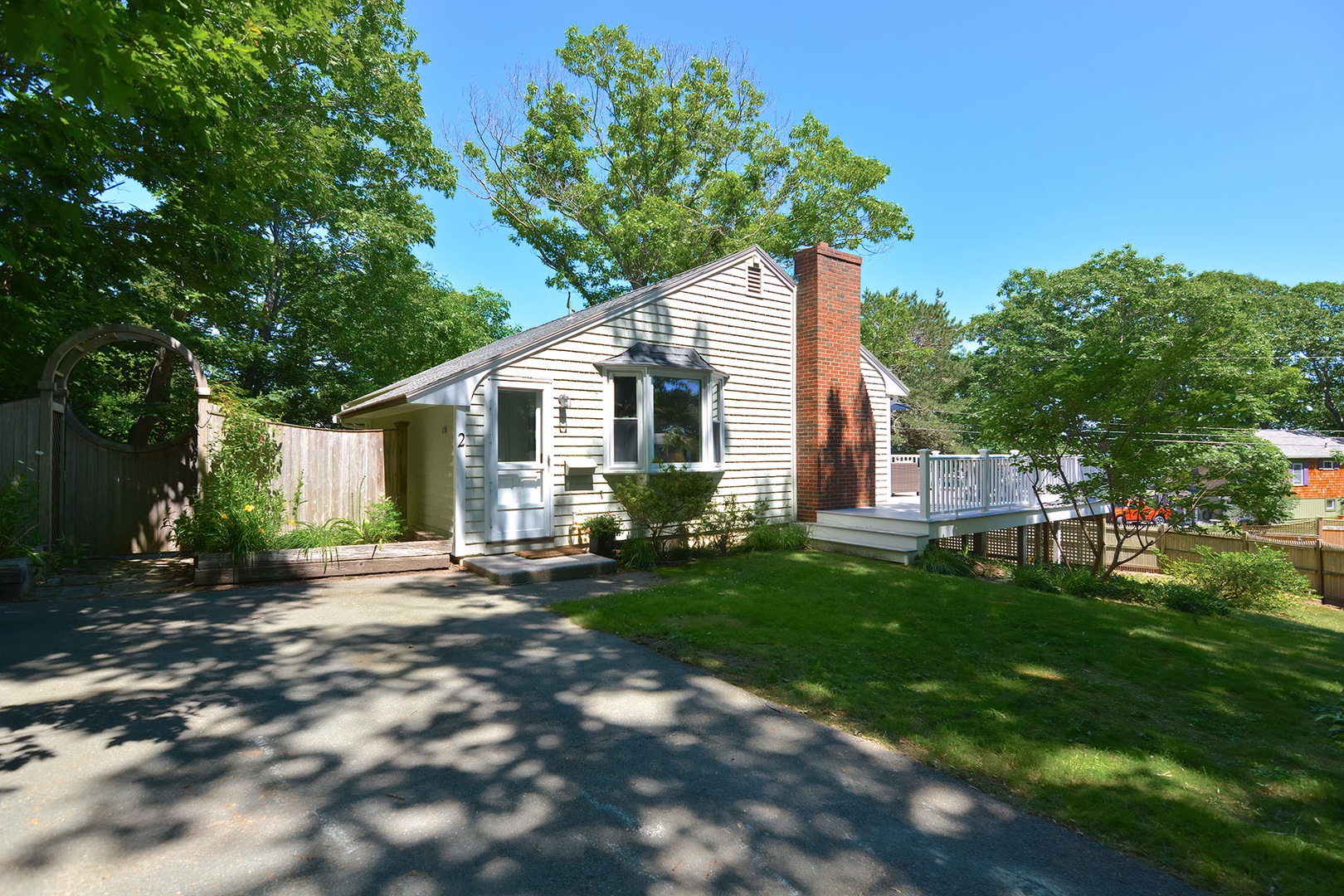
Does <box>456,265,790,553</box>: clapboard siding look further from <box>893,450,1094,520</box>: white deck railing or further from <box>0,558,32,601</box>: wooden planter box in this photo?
<box>0,558,32,601</box>: wooden planter box

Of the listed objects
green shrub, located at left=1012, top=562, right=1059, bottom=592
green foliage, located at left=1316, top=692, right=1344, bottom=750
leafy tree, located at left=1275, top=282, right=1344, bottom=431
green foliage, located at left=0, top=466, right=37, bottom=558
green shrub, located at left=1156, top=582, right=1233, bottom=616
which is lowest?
green shrub, located at left=1156, top=582, right=1233, bottom=616

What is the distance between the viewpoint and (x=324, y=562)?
8.68 m

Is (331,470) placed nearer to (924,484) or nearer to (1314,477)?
(924,484)

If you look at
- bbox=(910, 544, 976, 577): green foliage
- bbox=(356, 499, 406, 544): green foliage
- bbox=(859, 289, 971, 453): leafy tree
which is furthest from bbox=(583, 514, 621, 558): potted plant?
bbox=(859, 289, 971, 453): leafy tree

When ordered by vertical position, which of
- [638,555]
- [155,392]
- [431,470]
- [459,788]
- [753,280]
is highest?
[753,280]

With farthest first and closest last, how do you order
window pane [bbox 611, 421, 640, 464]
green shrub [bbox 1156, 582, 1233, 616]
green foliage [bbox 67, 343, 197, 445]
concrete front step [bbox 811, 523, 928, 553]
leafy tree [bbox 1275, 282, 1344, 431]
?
leafy tree [bbox 1275, 282, 1344, 431] < green foliage [bbox 67, 343, 197, 445] < concrete front step [bbox 811, 523, 928, 553] < window pane [bbox 611, 421, 640, 464] < green shrub [bbox 1156, 582, 1233, 616]

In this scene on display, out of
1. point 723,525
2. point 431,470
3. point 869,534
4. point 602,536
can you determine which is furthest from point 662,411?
point 869,534

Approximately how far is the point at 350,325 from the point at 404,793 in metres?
19.3

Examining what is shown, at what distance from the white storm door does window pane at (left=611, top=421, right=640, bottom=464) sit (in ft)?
4.04

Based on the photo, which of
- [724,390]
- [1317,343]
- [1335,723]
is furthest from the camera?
[1317,343]

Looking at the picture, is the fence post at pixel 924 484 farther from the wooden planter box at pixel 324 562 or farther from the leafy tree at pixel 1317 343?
the leafy tree at pixel 1317 343

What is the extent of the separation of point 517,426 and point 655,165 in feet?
67.5

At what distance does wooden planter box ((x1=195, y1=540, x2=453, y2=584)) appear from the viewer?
806cm

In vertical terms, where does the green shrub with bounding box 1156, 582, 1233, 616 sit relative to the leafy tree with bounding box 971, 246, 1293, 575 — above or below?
below
